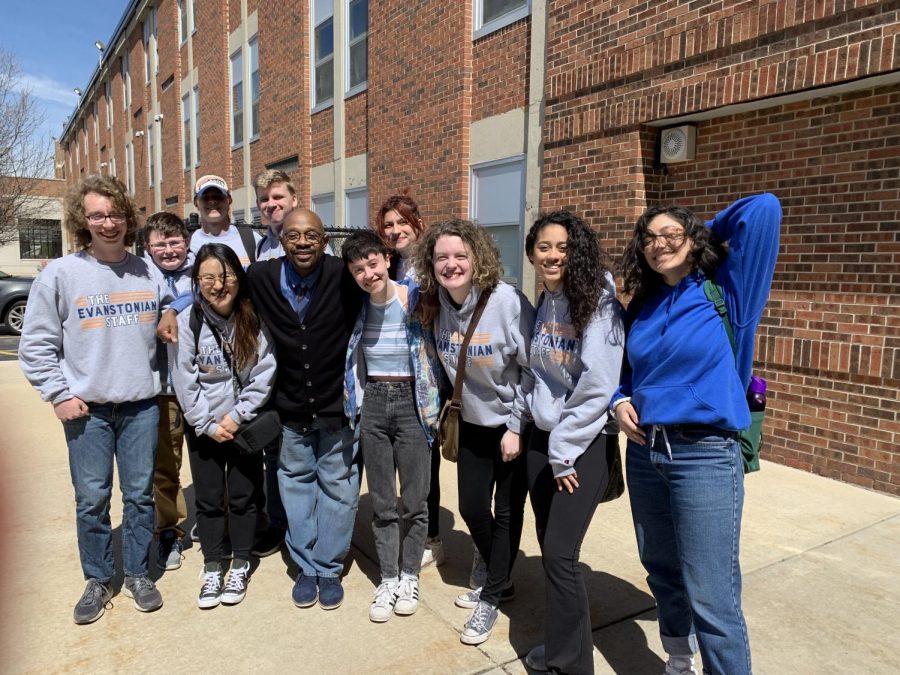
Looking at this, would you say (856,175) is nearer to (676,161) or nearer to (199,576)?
(676,161)

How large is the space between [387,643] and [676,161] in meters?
4.75

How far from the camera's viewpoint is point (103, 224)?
299cm

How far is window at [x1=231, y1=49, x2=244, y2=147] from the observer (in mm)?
15922

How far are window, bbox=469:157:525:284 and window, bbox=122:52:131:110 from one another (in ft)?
89.0

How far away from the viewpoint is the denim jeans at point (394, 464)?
122 inches

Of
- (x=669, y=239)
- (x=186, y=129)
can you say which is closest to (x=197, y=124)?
(x=186, y=129)

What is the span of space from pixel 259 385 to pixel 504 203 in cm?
520

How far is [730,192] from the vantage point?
549 cm

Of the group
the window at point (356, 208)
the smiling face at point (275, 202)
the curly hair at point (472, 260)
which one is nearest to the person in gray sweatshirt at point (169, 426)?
the smiling face at point (275, 202)

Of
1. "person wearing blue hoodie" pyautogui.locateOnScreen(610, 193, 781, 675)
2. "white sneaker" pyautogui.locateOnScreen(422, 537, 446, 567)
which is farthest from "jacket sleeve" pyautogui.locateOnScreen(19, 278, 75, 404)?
"person wearing blue hoodie" pyautogui.locateOnScreen(610, 193, 781, 675)

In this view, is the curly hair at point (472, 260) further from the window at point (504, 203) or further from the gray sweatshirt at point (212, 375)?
the window at point (504, 203)

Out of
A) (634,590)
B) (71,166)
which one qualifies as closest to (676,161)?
(634,590)

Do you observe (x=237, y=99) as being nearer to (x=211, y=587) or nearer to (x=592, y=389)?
(x=211, y=587)

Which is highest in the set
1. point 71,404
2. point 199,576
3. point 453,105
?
point 453,105
